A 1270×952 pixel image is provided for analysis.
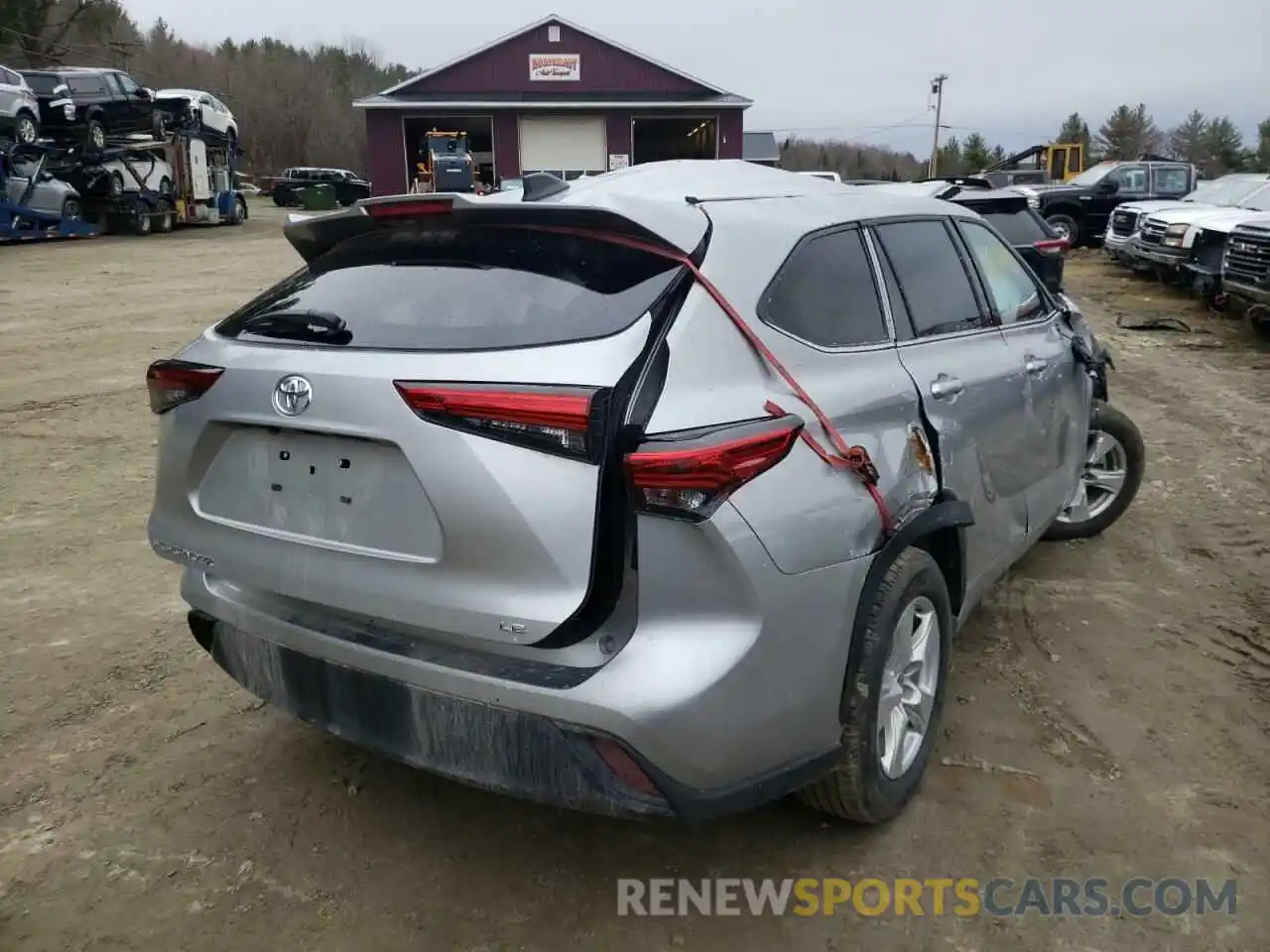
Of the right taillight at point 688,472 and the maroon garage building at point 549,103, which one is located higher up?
the maroon garage building at point 549,103

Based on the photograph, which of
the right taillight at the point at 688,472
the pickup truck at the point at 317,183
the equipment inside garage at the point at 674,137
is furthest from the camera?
the pickup truck at the point at 317,183

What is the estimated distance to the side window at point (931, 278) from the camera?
10.7 ft

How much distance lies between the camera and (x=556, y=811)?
9.91 ft

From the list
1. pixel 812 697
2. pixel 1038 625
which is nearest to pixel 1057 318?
pixel 1038 625

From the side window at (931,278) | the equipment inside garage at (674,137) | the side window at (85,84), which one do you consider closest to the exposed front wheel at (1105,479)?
the side window at (931,278)

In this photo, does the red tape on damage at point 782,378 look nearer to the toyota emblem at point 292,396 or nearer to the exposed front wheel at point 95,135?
the toyota emblem at point 292,396

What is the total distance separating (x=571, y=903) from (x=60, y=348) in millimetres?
10462

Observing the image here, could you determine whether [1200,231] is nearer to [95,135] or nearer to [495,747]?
Answer: [495,747]

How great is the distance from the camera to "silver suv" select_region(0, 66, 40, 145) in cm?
2205

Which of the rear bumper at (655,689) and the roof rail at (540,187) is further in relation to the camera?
the roof rail at (540,187)

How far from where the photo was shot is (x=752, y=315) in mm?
2500

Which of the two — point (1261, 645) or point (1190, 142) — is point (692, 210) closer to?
point (1261, 645)

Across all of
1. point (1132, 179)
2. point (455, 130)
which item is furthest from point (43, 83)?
point (1132, 179)

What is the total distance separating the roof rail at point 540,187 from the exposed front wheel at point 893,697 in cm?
135
